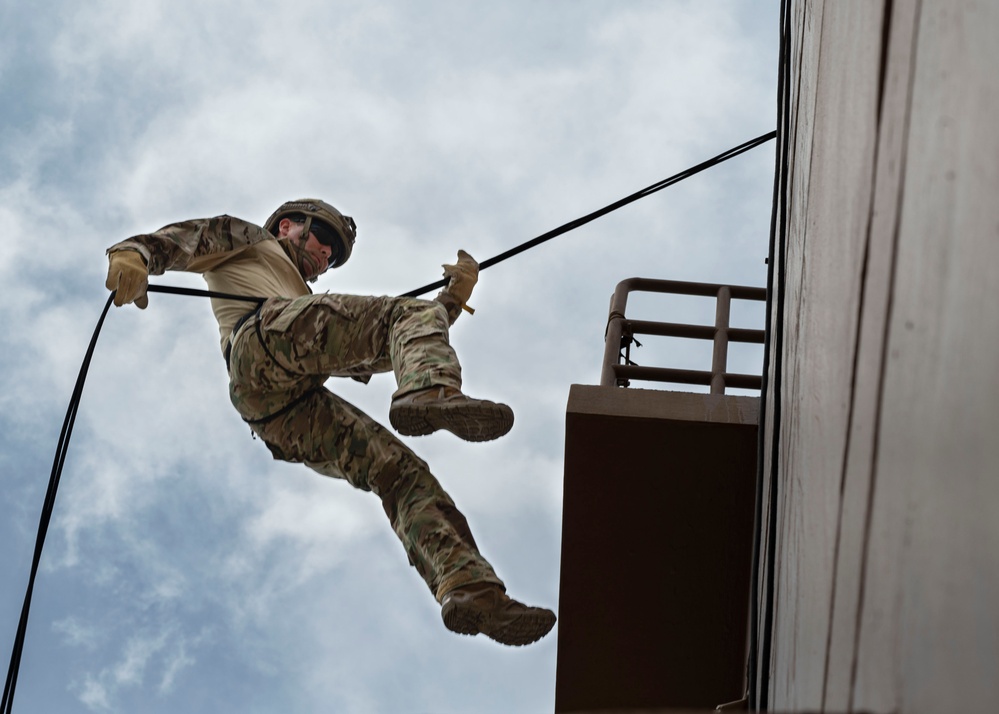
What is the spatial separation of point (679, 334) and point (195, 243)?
2486 millimetres

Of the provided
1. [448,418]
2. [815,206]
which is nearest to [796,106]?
[815,206]

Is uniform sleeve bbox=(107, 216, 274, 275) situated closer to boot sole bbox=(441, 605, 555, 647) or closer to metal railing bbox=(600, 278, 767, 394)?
metal railing bbox=(600, 278, 767, 394)

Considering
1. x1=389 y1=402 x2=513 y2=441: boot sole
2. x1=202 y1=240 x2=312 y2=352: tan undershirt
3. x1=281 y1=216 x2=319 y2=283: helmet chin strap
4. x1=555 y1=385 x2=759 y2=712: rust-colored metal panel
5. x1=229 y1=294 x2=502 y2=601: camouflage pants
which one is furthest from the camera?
x1=281 y1=216 x2=319 y2=283: helmet chin strap

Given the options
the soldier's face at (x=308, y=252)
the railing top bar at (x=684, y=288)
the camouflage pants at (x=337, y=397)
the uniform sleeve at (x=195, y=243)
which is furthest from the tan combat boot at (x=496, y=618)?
the soldier's face at (x=308, y=252)

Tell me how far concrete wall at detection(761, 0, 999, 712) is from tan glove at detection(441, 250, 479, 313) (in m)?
4.43

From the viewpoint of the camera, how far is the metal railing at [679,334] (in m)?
5.74

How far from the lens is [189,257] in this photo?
648 cm

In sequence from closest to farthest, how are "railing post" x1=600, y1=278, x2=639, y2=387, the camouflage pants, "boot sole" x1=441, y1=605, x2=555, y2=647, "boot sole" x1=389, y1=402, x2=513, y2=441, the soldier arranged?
1. "boot sole" x1=389, y1=402, x2=513, y2=441
2. "boot sole" x1=441, y1=605, x2=555, y2=647
3. the soldier
4. the camouflage pants
5. "railing post" x1=600, y1=278, x2=639, y2=387

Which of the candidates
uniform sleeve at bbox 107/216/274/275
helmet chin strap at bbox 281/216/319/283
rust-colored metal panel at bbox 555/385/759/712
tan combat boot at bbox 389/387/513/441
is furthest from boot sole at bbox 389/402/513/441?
helmet chin strap at bbox 281/216/319/283

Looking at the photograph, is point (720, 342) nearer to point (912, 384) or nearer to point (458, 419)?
point (458, 419)

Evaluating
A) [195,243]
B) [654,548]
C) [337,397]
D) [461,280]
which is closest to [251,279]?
[195,243]

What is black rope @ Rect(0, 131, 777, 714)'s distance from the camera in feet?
16.7

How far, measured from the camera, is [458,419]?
4.71 m

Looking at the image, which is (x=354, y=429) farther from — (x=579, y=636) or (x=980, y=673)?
(x=980, y=673)
